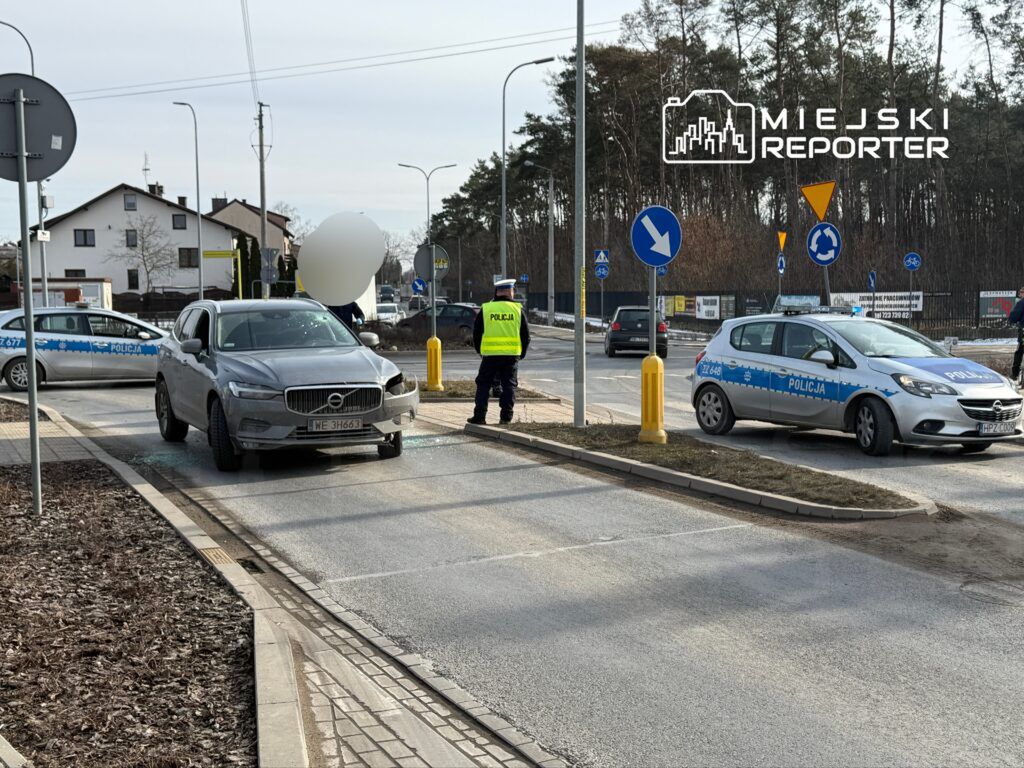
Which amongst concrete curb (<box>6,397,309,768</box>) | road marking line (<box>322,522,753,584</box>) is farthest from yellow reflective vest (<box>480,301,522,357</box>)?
concrete curb (<box>6,397,309,768</box>)

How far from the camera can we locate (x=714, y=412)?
1477cm

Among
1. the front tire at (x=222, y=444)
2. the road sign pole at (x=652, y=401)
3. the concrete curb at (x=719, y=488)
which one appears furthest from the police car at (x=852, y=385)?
the front tire at (x=222, y=444)

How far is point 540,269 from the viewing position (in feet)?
291

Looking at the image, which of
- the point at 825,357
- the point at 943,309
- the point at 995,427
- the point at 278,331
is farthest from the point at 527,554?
the point at 943,309

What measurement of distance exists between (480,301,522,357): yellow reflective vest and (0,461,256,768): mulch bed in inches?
250

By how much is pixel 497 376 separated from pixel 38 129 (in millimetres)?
7414

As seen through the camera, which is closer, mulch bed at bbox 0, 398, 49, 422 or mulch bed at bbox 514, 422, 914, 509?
mulch bed at bbox 514, 422, 914, 509

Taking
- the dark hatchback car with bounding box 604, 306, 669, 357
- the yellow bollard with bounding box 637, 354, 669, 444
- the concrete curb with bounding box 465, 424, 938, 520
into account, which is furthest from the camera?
the dark hatchback car with bounding box 604, 306, 669, 357

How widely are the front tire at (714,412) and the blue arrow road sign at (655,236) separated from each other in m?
2.59

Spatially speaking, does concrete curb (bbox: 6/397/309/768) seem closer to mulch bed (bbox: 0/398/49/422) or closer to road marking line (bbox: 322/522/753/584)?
road marking line (bbox: 322/522/753/584)

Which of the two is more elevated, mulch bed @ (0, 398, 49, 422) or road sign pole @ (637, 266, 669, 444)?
road sign pole @ (637, 266, 669, 444)

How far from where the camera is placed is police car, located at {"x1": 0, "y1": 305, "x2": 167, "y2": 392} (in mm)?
21328

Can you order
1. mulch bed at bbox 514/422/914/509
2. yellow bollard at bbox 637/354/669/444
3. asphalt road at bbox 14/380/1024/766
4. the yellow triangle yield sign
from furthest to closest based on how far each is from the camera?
the yellow triangle yield sign, yellow bollard at bbox 637/354/669/444, mulch bed at bbox 514/422/914/509, asphalt road at bbox 14/380/1024/766

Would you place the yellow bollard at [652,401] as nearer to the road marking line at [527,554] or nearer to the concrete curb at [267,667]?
the road marking line at [527,554]
